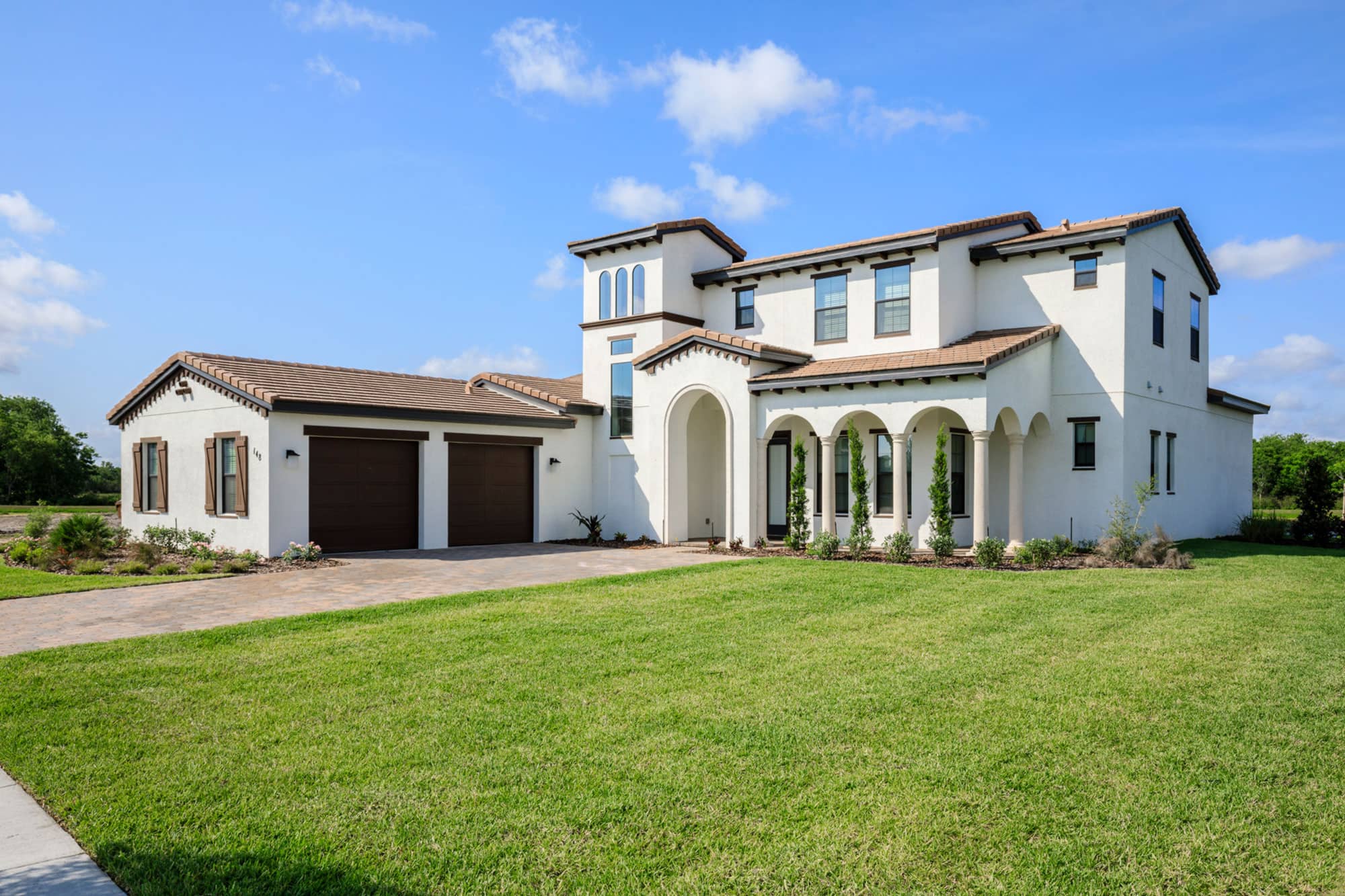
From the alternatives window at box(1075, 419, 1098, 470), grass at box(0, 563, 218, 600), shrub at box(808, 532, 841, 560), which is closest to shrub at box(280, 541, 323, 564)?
grass at box(0, 563, 218, 600)

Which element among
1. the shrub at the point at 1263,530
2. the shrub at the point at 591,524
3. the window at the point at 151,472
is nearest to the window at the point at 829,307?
the shrub at the point at 591,524

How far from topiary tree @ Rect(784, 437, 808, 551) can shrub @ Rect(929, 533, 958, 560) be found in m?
2.80

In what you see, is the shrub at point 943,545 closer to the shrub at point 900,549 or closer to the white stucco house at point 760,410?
the shrub at point 900,549

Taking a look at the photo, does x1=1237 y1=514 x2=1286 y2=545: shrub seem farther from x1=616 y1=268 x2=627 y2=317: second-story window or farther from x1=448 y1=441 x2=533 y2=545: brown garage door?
x1=448 y1=441 x2=533 y2=545: brown garage door

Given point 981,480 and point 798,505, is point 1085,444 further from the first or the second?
point 798,505

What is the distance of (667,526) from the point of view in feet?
69.7

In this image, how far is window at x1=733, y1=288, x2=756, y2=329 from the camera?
2236cm

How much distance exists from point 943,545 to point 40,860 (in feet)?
48.6

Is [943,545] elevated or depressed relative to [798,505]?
depressed

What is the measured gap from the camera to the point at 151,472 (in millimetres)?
21953

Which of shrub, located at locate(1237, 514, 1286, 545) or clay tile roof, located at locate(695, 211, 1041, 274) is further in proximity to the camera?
shrub, located at locate(1237, 514, 1286, 545)

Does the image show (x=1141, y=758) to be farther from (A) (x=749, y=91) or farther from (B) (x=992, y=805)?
(A) (x=749, y=91)

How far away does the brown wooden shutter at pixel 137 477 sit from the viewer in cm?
2197

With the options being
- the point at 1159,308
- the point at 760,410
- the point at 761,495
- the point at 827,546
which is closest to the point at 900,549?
the point at 827,546
